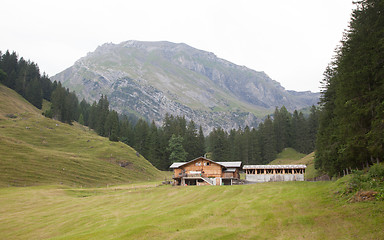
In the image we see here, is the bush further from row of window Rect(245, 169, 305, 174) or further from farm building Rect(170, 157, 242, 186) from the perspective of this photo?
farm building Rect(170, 157, 242, 186)

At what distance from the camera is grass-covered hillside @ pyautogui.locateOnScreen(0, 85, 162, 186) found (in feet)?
206

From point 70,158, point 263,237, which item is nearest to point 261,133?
point 70,158

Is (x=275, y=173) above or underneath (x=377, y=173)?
underneath

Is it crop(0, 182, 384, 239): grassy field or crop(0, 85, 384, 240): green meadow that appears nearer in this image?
crop(0, 182, 384, 239): grassy field

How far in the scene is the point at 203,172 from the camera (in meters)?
64.4

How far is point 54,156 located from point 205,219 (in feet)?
210

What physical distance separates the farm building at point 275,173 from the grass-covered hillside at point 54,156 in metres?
36.8

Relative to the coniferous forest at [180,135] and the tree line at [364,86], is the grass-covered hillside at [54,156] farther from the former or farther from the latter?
the tree line at [364,86]

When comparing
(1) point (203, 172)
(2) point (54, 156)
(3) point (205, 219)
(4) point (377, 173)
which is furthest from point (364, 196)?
(2) point (54, 156)

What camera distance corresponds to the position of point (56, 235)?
27.0 metres

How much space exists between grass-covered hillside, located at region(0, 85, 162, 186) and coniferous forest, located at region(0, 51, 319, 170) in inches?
518

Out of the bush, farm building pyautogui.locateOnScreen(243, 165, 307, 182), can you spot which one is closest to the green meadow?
the bush

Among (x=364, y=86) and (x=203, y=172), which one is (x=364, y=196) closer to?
(x=364, y=86)

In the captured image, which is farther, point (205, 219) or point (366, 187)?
point (205, 219)
